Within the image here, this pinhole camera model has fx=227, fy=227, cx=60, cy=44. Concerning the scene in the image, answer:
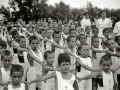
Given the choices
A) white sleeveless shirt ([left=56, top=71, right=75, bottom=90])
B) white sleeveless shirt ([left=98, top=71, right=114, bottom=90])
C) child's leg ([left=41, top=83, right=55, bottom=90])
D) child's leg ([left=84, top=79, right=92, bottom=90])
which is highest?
white sleeveless shirt ([left=56, top=71, right=75, bottom=90])

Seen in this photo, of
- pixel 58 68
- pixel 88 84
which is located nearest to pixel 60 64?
pixel 58 68

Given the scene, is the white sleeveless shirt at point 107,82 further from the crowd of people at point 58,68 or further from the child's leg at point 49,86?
the child's leg at point 49,86

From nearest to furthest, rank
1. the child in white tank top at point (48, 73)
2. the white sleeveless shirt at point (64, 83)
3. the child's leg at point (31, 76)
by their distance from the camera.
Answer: the white sleeveless shirt at point (64, 83), the child in white tank top at point (48, 73), the child's leg at point (31, 76)

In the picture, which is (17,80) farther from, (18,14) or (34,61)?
(18,14)

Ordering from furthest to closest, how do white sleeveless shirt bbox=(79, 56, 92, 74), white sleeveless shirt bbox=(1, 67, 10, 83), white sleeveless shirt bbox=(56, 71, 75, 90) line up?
white sleeveless shirt bbox=(79, 56, 92, 74) < white sleeveless shirt bbox=(1, 67, 10, 83) < white sleeveless shirt bbox=(56, 71, 75, 90)

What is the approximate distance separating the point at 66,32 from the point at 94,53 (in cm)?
370

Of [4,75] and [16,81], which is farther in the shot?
[4,75]

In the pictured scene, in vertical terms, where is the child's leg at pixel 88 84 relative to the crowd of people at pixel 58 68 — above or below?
below

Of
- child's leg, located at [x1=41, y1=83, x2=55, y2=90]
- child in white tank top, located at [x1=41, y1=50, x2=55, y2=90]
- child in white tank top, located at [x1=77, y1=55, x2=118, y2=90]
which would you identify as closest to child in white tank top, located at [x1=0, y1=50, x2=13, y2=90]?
child in white tank top, located at [x1=41, y1=50, x2=55, y2=90]

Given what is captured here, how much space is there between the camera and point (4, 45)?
249 inches

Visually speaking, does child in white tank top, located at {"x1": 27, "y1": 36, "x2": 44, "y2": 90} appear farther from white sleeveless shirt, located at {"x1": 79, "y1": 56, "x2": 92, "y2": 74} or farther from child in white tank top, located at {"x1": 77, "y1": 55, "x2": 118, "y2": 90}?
child in white tank top, located at {"x1": 77, "y1": 55, "x2": 118, "y2": 90}

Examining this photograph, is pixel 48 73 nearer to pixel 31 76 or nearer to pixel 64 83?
pixel 31 76

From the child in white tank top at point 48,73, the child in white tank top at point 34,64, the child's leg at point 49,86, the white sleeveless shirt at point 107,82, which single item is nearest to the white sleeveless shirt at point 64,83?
the white sleeveless shirt at point 107,82

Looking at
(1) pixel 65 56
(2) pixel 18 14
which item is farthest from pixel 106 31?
(2) pixel 18 14
